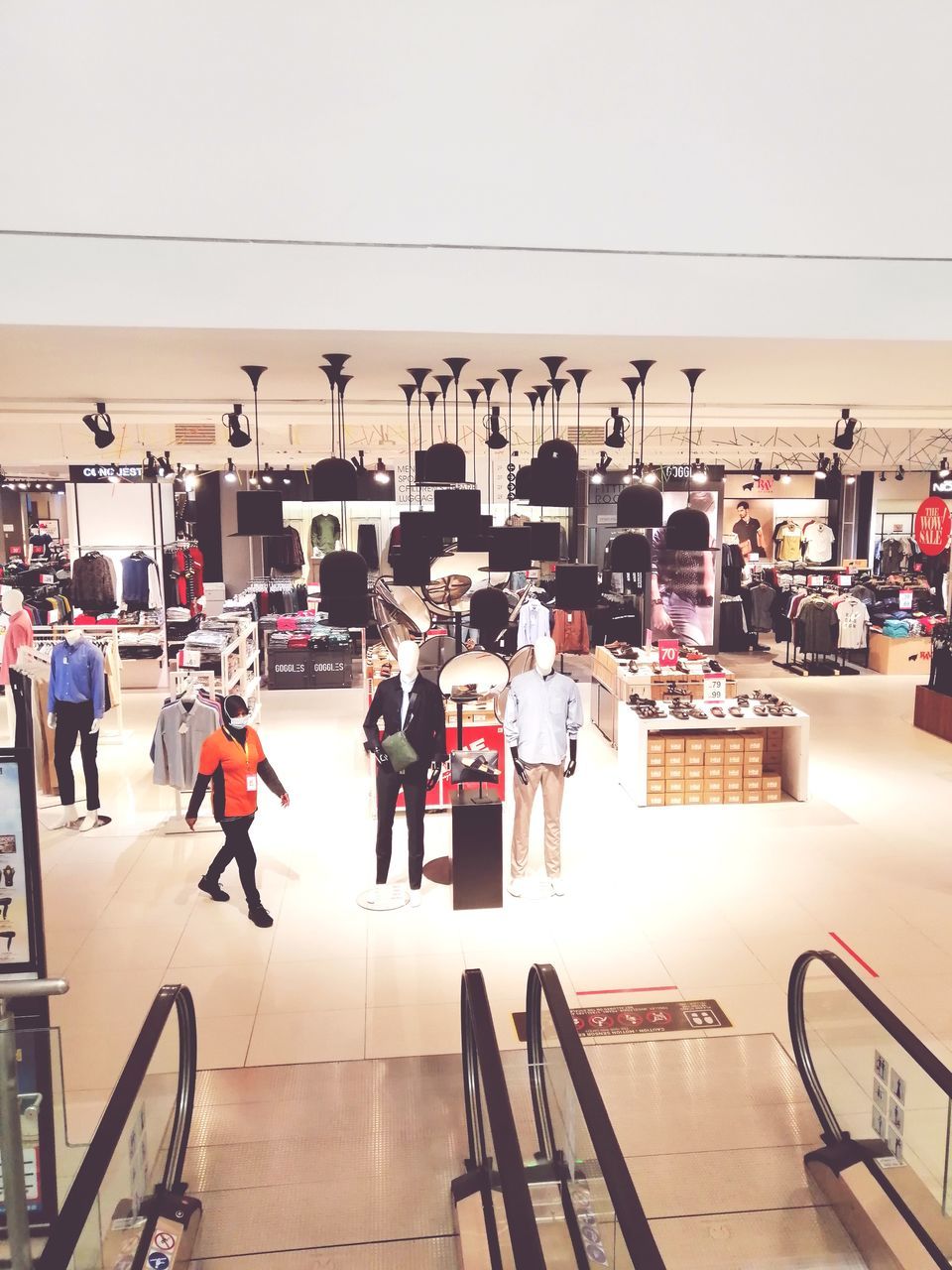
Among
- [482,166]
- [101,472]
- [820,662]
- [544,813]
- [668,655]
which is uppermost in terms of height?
[482,166]

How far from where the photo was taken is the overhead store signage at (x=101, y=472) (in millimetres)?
12375

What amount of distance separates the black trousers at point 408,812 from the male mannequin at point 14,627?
418 cm

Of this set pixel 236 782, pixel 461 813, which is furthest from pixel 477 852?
pixel 236 782

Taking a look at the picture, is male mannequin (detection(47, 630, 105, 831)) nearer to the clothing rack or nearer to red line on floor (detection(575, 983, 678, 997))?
red line on floor (detection(575, 983, 678, 997))

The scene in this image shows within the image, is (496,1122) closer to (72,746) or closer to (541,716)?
(541,716)

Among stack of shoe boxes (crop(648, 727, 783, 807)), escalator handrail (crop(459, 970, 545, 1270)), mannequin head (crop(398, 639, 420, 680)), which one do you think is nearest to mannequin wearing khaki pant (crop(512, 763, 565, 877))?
mannequin head (crop(398, 639, 420, 680))

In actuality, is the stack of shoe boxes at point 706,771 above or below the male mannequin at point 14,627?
below

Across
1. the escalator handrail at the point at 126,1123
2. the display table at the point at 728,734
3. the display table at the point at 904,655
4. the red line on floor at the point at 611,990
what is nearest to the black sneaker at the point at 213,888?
the escalator handrail at the point at 126,1123

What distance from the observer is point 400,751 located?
237 inches

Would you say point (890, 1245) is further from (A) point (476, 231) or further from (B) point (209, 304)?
(B) point (209, 304)

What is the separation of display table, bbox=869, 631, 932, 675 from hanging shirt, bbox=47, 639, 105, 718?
11.9 metres

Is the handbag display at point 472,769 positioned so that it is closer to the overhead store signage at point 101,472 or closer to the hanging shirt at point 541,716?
the hanging shirt at point 541,716

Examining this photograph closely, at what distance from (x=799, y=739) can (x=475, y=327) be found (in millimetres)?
6001

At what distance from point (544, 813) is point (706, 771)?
7.83ft
